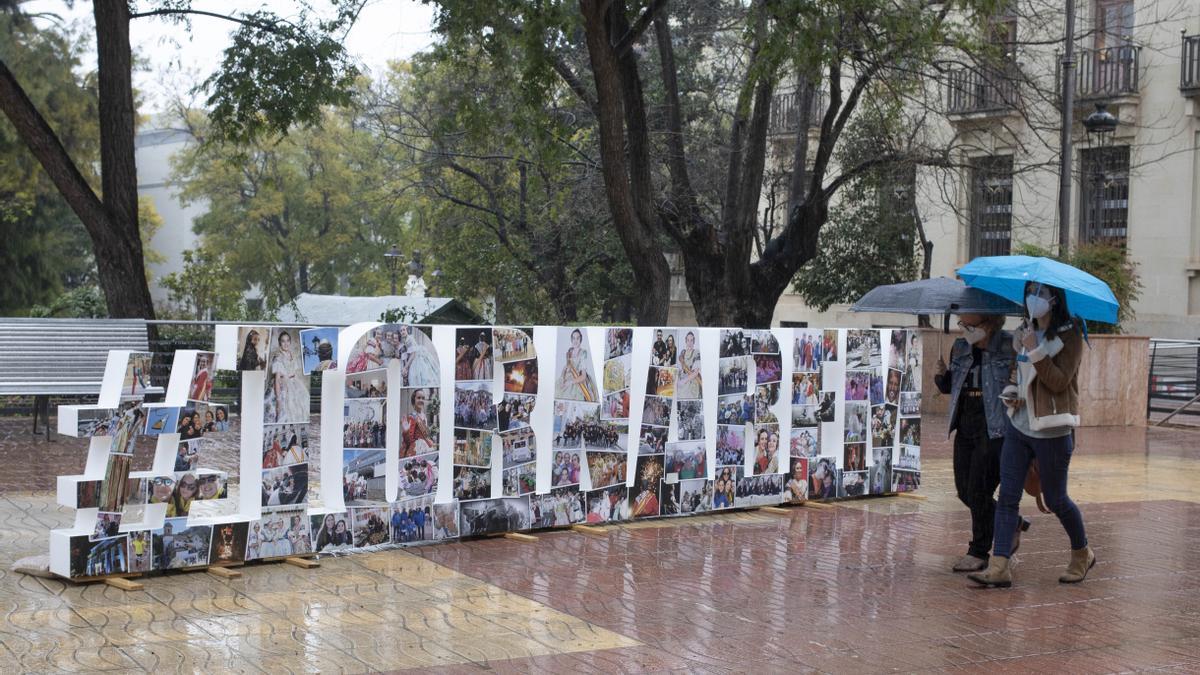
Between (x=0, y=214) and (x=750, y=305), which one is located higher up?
(x=0, y=214)

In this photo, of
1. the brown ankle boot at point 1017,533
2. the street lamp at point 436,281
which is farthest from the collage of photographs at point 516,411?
the street lamp at point 436,281

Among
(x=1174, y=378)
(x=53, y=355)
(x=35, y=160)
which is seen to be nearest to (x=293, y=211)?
(x=35, y=160)

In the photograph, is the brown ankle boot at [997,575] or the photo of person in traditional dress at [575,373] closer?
the brown ankle boot at [997,575]

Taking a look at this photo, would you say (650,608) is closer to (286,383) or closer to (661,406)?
(286,383)

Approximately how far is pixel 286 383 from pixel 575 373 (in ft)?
7.50

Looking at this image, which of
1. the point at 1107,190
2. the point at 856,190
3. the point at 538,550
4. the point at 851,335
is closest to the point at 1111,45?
the point at 1107,190

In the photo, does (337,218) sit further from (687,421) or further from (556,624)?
(556,624)

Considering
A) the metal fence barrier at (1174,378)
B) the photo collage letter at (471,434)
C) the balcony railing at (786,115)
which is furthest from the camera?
the balcony railing at (786,115)

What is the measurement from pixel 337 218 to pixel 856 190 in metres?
29.7

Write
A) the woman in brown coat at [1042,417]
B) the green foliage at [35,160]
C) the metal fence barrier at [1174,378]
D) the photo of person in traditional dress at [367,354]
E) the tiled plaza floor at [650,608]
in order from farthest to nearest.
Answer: the green foliage at [35,160] → the metal fence barrier at [1174,378] → the photo of person in traditional dress at [367,354] → the woman in brown coat at [1042,417] → the tiled plaza floor at [650,608]

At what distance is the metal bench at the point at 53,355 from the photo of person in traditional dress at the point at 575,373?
19.1 feet

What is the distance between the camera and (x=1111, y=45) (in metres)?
28.4

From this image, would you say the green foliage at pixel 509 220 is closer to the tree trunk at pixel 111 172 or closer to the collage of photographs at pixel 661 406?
the tree trunk at pixel 111 172

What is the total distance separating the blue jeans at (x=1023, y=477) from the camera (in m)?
7.71
